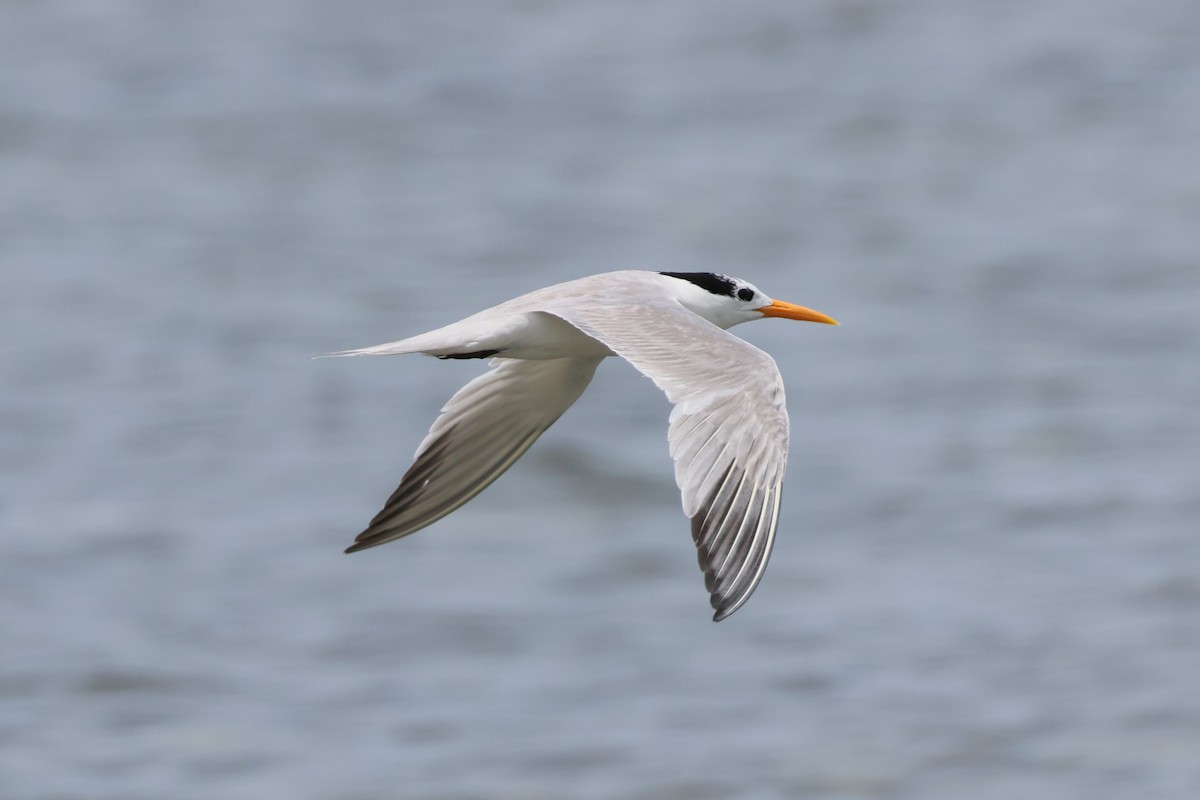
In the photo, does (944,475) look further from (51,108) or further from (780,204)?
(51,108)

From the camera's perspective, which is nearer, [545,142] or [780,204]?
[780,204]

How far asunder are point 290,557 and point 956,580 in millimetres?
4753

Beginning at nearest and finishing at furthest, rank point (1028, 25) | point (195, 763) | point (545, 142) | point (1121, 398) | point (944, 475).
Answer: point (195, 763)
point (944, 475)
point (1121, 398)
point (545, 142)
point (1028, 25)

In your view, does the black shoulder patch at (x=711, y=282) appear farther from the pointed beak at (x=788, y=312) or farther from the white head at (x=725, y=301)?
the pointed beak at (x=788, y=312)

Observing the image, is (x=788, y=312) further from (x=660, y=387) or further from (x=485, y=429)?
(x=660, y=387)

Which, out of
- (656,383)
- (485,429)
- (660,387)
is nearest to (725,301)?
(485,429)

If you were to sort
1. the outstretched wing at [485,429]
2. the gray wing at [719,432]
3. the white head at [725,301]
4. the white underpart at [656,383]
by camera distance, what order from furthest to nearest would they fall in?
the white head at [725,301], the outstretched wing at [485,429], the white underpart at [656,383], the gray wing at [719,432]

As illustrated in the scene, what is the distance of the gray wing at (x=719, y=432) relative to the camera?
5.97m

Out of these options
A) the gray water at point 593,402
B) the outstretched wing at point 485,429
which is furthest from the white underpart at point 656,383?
the gray water at point 593,402

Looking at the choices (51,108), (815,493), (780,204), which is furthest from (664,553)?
(51,108)

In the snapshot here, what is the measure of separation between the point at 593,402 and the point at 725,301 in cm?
876

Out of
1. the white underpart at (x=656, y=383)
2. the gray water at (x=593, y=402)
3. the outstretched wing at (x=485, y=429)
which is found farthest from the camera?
the gray water at (x=593, y=402)

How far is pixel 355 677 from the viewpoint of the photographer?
13164 millimetres

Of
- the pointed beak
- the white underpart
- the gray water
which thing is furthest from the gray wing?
the gray water
